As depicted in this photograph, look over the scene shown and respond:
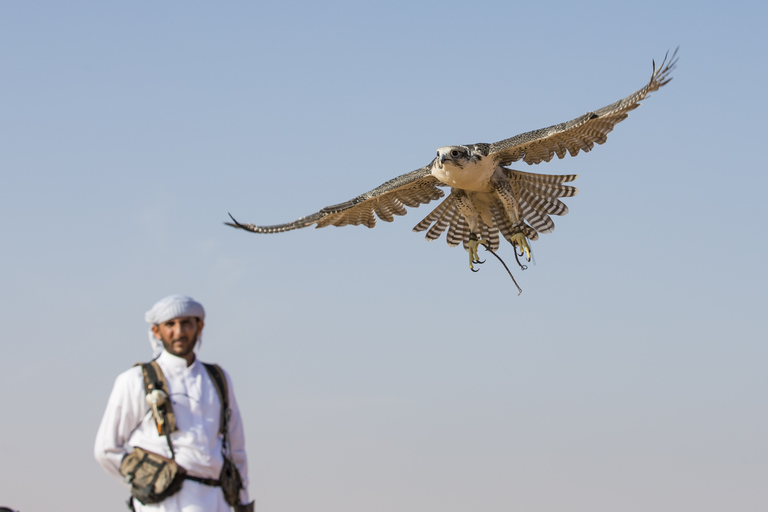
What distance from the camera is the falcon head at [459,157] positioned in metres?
14.0

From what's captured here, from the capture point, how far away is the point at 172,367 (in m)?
4.78

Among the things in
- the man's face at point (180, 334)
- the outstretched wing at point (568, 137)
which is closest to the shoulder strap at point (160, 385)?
the man's face at point (180, 334)

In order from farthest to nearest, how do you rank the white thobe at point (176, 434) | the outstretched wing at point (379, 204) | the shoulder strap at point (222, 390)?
1. the outstretched wing at point (379, 204)
2. the shoulder strap at point (222, 390)
3. the white thobe at point (176, 434)

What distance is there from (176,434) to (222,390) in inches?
13.5

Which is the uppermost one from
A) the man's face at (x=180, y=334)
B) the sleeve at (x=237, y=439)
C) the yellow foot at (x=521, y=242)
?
the yellow foot at (x=521, y=242)

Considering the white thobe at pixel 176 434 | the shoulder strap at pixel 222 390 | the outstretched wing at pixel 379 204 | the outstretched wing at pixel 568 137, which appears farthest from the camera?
the outstretched wing at pixel 379 204

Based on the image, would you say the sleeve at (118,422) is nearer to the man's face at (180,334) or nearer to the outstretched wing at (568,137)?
the man's face at (180,334)

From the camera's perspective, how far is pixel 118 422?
184 inches

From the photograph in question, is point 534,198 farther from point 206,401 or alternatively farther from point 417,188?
point 206,401

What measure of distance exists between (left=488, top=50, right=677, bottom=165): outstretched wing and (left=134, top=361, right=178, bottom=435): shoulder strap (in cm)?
946

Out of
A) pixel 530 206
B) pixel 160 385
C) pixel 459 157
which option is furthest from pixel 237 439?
pixel 530 206

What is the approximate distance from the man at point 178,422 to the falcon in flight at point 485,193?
31.6ft

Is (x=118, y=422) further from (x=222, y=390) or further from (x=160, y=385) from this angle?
(x=222, y=390)

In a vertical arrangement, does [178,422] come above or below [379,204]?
below
